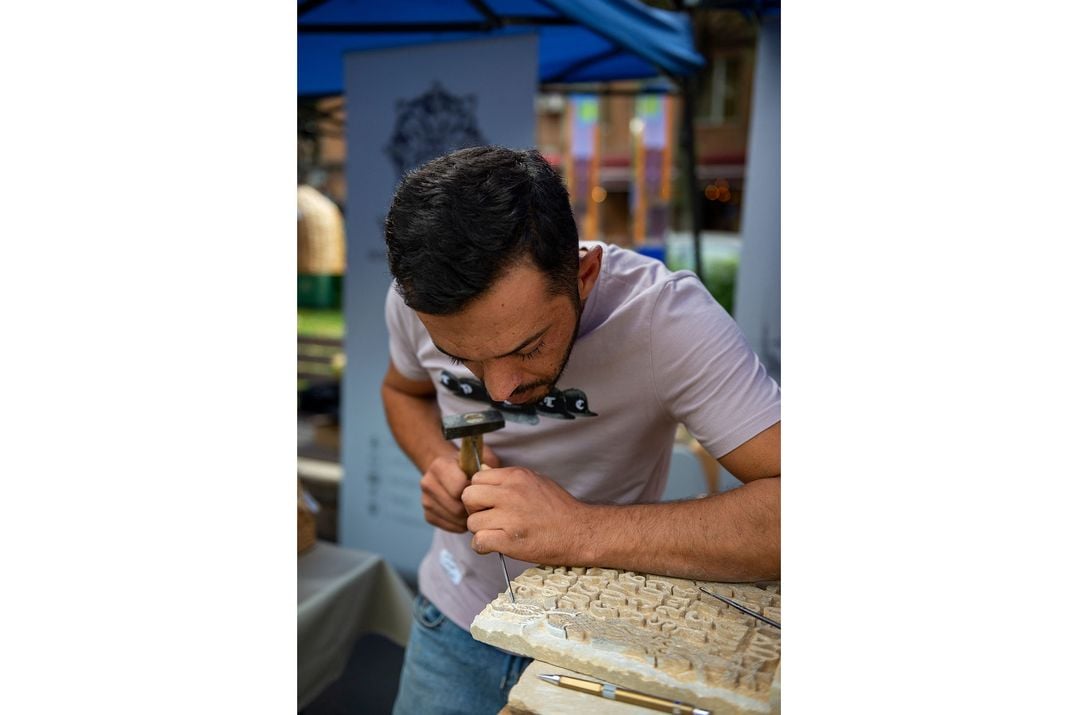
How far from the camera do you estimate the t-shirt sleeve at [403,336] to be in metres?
1.43

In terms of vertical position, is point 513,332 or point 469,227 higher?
point 469,227

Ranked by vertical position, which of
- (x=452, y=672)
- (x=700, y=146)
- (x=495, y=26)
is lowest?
(x=452, y=672)

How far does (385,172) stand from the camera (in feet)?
11.4

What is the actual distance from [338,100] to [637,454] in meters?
5.30

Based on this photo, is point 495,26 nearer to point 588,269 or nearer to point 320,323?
point 588,269

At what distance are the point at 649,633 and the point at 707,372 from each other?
43 cm

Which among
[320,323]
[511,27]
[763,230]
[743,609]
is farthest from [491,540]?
[320,323]

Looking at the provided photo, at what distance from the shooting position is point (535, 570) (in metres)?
0.98

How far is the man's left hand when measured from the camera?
3.23 feet

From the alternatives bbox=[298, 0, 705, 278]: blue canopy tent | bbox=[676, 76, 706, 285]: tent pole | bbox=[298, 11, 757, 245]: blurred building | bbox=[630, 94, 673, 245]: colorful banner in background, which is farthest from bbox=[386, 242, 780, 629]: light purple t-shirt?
bbox=[298, 11, 757, 245]: blurred building

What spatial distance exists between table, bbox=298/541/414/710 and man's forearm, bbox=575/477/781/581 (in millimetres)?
1374

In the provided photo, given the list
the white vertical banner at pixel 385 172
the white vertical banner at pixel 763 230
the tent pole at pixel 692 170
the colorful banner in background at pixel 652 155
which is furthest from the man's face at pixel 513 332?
the colorful banner in background at pixel 652 155

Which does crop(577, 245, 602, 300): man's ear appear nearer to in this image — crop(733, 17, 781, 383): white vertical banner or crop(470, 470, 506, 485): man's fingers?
crop(470, 470, 506, 485): man's fingers

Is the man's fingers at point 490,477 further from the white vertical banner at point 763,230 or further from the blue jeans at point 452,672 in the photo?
the white vertical banner at point 763,230
